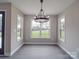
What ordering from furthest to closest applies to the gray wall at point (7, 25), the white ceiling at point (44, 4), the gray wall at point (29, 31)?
the gray wall at point (29, 31) → the gray wall at point (7, 25) → the white ceiling at point (44, 4)

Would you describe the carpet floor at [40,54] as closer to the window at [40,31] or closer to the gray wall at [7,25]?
the gray wall at [7,25]

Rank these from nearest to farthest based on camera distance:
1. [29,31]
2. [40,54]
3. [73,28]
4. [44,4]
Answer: [73,28] < [44,4] < [40,54] < [29,31]

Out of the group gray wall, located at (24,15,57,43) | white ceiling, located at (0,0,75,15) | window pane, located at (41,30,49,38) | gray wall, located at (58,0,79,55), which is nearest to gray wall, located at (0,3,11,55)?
white ceiling, located at (0,0,75,15)

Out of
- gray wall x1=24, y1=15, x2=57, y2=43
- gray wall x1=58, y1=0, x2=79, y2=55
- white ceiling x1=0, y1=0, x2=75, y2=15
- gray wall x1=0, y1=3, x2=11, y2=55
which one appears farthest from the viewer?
gray wall x1=24, y1=15, x2=57, y2=43

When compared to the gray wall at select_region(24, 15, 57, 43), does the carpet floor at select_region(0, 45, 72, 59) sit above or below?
below

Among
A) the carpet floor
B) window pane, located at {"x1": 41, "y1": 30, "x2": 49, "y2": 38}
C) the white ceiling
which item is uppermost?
the white ceiling

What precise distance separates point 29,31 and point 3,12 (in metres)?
4.61

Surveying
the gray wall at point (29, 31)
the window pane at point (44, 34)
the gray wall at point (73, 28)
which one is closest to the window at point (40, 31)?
the window pane at point (44, 34)

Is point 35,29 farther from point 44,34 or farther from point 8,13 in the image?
point 8,13

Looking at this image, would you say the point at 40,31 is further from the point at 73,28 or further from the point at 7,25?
the point at 73,28

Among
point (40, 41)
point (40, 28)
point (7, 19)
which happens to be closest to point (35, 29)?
point (40, 28)

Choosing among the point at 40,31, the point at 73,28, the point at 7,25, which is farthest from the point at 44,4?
the point at 40,31

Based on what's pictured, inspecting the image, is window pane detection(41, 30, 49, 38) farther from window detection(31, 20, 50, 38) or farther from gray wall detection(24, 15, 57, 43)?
gray wall detection(24, 15, 57, 43)

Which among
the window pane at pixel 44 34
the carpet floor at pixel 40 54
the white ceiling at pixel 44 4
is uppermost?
the white ceiling at pixel 44 4
